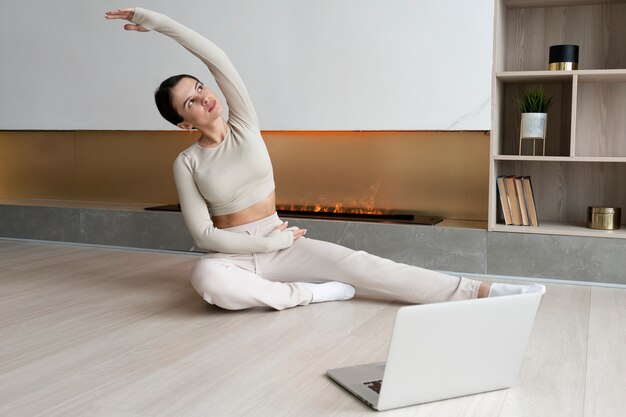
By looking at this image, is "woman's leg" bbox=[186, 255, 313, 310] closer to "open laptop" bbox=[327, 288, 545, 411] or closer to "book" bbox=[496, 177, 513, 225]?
"open laptop" bbox=[327, 288, 545, 411]

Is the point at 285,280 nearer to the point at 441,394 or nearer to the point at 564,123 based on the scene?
the point at 441,394

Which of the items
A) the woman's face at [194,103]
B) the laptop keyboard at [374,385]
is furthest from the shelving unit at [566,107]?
the laptop keyboard at [374,385]

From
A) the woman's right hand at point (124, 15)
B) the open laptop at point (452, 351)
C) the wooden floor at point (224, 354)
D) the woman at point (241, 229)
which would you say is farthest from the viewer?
the woman at point (241, 229)

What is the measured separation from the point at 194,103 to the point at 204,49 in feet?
0.70

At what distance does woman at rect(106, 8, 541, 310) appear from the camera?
2646mm

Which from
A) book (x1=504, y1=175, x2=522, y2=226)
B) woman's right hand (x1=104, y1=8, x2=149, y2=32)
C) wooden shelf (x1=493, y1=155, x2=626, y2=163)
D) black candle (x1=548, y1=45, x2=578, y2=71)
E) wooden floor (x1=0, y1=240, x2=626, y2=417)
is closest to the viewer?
wooden floor (x1=0, y1=240, x2=626, y2=417)

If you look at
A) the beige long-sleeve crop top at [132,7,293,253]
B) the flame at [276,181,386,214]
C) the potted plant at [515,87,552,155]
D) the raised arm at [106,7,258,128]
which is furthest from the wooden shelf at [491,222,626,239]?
the raised arm at [106,7,258,128]

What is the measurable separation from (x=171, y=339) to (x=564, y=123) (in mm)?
2296

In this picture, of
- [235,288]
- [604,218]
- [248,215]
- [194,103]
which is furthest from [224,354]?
Result: [604,218]

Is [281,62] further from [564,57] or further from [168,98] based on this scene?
[564,57]

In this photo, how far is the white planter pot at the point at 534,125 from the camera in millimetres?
3334

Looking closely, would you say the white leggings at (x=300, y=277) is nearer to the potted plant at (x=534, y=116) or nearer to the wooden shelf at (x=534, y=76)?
the potted plant at (x=534, y=116)

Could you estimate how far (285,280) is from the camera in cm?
289

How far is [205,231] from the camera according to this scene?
2725mm
